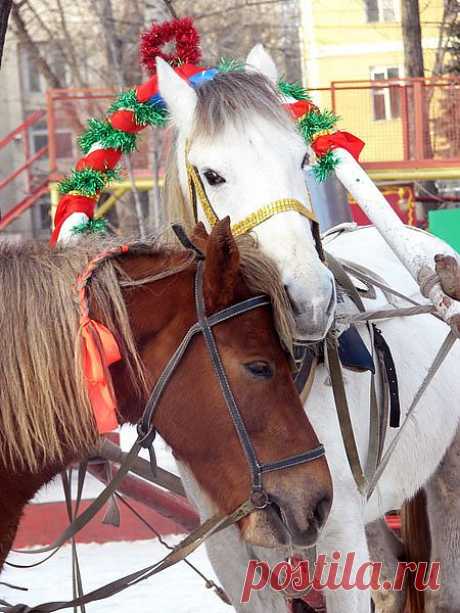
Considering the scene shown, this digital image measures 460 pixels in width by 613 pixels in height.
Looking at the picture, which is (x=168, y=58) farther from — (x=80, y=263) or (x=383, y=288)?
(x=80, y=263)

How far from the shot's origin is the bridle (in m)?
3.12

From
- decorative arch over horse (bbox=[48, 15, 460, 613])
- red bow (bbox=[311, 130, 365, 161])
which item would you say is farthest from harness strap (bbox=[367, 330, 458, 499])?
red bow (bbox=[311, 130, 365, 161])

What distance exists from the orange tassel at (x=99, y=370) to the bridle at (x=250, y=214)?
2.14ft

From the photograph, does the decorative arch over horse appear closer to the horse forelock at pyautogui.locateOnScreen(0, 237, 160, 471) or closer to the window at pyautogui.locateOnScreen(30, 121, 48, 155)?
the horse forelock at pyautogui.locateOnScreen(0, 237, 160, 471)

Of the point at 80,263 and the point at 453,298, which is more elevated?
the point at 80,263

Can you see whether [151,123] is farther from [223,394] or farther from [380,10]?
[380,10]

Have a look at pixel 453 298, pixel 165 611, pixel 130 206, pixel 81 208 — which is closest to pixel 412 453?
pixel 453 298

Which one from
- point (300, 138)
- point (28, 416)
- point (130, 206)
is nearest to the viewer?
point (28, 416)

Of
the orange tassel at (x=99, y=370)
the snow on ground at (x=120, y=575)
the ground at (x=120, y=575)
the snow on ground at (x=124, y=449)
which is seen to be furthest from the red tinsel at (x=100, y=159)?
the snow on ground at (x=124, y=449)

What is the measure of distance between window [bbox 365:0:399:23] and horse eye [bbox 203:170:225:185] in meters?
21.5

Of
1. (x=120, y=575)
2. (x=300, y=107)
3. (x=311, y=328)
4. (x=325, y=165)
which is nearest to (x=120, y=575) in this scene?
(x=120, y=575)

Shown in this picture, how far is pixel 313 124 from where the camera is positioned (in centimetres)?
391

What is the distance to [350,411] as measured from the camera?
3535 mm

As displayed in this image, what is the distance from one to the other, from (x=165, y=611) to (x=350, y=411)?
2.65 metres
